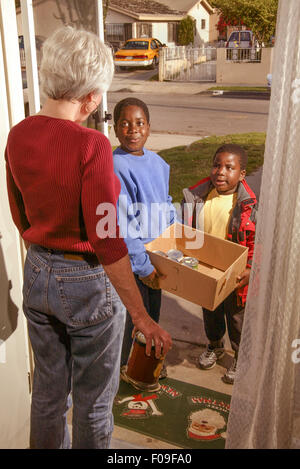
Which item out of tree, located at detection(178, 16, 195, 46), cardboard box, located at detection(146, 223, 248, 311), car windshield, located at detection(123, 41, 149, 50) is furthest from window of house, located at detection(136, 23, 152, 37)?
cardboard box, located at detection(146, 223, 248, 311)

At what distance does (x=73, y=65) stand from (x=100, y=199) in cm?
44

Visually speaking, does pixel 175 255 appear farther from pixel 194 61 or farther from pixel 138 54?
pixel 138 54

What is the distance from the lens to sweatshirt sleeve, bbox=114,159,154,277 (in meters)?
2.40

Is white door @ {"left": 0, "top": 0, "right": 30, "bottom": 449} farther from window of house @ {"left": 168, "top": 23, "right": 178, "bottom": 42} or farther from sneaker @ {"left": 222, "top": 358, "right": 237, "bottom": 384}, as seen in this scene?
window of house @ {"left": 168, "top": 23, "right": 178, "bottom": 42}

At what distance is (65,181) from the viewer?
4.85 ft

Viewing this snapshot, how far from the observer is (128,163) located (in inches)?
97.5

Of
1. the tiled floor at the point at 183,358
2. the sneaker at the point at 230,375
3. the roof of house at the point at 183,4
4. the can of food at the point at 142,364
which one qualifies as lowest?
the tiled floor at the point at 183,358

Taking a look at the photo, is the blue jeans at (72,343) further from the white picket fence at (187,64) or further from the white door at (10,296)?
the white picket fence at (187,64)

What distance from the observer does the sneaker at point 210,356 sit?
304cm

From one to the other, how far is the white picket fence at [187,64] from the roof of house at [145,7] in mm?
5843

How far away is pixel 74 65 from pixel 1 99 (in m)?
0.66

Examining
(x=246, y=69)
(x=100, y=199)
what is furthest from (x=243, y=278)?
(x=246, y=69)

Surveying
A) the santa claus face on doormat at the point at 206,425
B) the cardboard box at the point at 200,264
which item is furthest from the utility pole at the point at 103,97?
the santa claus face on doormat at the point at 206,425

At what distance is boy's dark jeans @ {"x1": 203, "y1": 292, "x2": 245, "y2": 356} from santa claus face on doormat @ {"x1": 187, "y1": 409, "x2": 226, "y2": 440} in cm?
42
